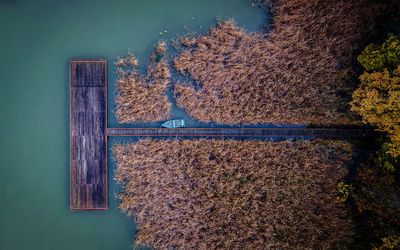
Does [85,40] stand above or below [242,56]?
above

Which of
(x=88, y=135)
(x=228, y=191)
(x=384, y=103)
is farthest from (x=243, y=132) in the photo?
(x=88, y=135)

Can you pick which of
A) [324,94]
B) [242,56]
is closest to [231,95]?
[242,56]

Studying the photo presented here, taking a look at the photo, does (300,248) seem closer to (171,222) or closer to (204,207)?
(204,207)

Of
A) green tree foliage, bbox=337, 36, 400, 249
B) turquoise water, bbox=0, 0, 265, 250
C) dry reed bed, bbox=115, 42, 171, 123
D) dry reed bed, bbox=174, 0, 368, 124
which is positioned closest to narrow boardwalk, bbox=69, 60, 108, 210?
turquoise water, bbox=0, 0, 265, 250

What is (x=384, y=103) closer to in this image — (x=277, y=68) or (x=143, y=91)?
(x=277, y=68)

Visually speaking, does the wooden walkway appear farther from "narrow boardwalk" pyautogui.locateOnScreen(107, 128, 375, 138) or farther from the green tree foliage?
the green tree foliage

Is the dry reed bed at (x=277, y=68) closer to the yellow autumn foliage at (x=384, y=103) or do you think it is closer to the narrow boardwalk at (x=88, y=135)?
the yellow autumn foliage at (x=384, y=103)

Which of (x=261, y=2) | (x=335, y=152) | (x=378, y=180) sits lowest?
(x=378, y=180)
